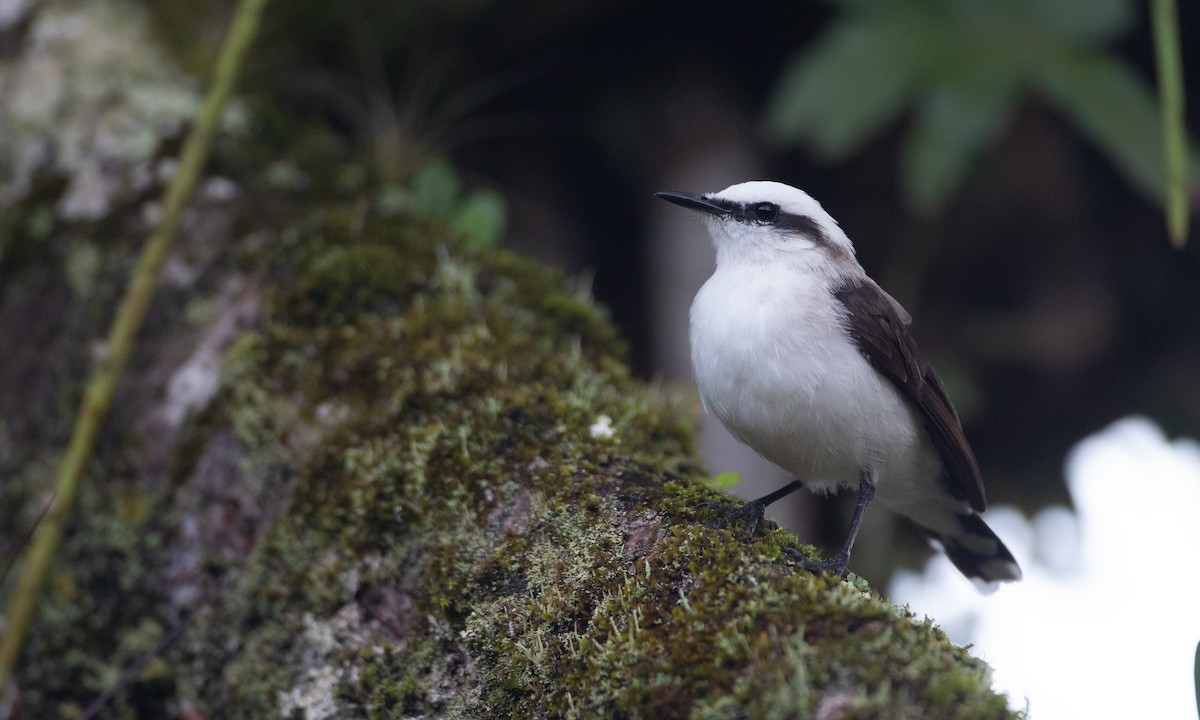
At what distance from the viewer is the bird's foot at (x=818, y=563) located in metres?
2.64

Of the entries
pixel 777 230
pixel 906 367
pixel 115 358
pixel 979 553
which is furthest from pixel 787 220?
pixel 115 358

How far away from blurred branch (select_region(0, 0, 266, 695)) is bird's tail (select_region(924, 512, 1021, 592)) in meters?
3.15

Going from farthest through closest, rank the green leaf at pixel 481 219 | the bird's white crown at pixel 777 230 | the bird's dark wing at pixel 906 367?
the green leaf at pixel 481 219, the bird's white crown at pixel 777 230, the bird's dark wing at pixel 906 367

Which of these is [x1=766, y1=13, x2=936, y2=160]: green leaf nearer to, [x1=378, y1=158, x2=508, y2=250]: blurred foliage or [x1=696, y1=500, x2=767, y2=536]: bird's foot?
[x1=378, y1=158, x2=508, y2=250]: blurred foliage

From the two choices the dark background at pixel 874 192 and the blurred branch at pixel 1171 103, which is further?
the dark background at pixel 874 192

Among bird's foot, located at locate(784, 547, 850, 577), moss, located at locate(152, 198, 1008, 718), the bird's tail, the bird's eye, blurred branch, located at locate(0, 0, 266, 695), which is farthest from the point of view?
the bird's tail

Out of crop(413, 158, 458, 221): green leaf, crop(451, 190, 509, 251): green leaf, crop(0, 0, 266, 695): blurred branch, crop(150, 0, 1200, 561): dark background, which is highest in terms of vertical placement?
crop(150, 0, 1200, 561): dark background

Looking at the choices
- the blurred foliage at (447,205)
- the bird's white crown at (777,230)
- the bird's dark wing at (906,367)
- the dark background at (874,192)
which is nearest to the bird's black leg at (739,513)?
the bird's dark wing at (906,367)

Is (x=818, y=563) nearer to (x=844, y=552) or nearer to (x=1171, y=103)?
(x=844, y=552)

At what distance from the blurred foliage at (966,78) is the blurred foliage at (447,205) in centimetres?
187

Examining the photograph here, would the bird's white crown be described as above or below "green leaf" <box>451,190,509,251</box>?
below

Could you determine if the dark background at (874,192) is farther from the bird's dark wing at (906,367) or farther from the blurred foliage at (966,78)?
the bird's dark wing at (906,367)

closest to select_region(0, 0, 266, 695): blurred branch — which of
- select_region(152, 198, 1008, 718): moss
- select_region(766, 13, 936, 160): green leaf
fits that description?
select_region(152, 198, 1008, 718): moss

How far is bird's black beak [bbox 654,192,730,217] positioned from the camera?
154 inches
